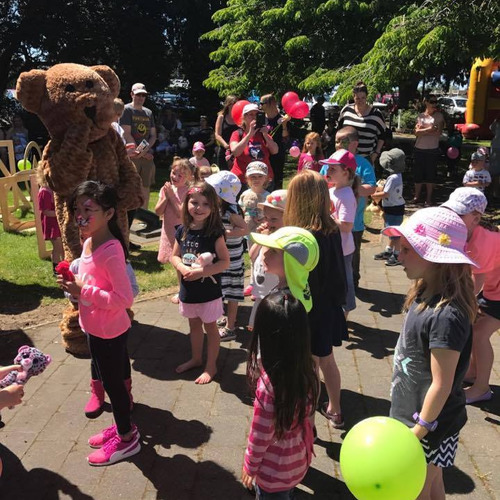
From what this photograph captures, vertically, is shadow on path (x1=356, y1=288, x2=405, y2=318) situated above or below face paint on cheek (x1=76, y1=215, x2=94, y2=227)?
below

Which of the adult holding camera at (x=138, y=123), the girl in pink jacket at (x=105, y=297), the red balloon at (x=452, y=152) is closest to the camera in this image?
the girl in pink jacket at (x=105, y=297)

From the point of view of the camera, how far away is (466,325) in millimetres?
2307

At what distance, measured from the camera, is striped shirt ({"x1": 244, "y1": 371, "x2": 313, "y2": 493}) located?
2365 millimetres

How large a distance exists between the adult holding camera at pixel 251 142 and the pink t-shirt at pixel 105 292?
11.8 ft

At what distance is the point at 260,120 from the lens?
668 centimetres

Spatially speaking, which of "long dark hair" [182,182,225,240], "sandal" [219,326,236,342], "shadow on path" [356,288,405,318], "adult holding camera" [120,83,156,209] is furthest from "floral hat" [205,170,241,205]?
"adult holding camera" [120,83,156,209]

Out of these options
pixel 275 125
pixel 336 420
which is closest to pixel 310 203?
pixel 336 420

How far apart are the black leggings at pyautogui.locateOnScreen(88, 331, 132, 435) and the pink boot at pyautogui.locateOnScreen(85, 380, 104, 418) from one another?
514 mm

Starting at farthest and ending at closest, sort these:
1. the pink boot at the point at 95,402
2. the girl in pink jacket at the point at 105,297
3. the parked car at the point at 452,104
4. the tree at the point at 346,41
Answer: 1. the parked car at the point at 452,104
2. the tree at the point at 346,41
3. the pink boot at the point at 95,402
4. the girl in pink jacket at the point at 105,297

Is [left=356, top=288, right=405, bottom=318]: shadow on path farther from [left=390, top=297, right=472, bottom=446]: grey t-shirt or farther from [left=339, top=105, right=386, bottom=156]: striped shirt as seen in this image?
[left=390, top=297, right=472, bottom=446]: grey t-shirt

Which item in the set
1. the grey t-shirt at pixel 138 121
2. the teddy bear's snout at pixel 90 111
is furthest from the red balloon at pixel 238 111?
the teddy bear's snout at pixel 90 111

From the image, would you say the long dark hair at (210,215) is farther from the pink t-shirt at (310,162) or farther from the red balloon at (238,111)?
the red balloon at (238,111)

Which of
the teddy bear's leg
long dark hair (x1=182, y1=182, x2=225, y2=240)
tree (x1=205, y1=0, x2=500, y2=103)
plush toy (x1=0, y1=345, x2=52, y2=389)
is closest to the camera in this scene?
plush toy (x1=0, y1=345, x2=52, y2=389)

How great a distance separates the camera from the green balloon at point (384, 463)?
1938 mm
